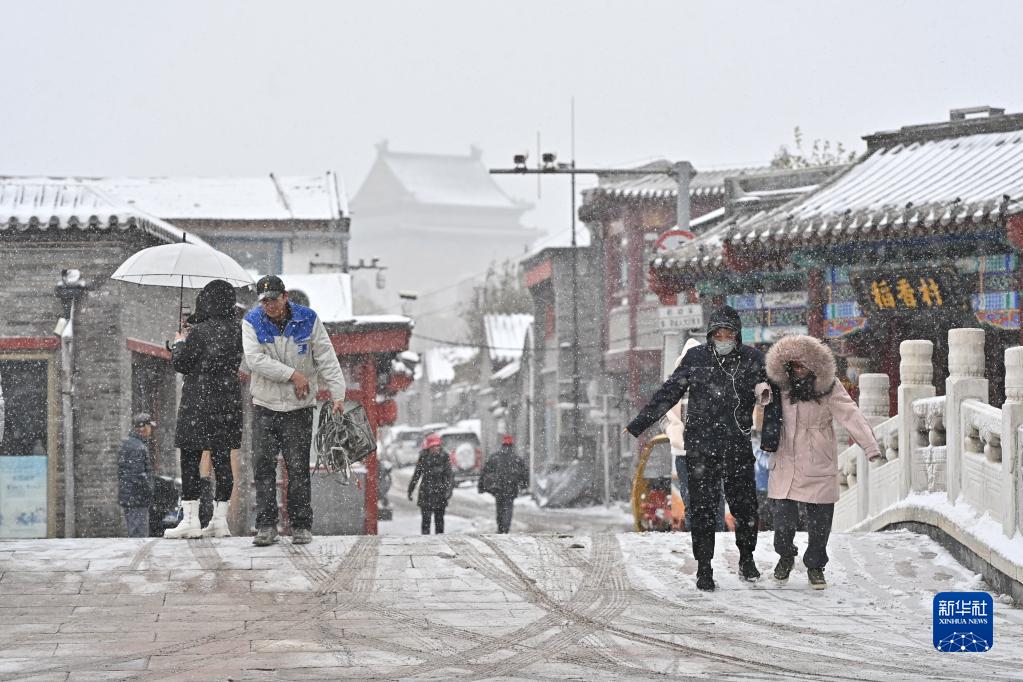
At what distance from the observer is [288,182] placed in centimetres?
3434

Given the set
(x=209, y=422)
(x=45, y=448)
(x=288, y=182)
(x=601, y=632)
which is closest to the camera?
(x=601, y=632)

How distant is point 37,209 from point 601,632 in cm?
1188

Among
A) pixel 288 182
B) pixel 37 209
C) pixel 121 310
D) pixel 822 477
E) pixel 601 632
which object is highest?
pixel 288 182

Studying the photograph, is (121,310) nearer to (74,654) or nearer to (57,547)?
(57,547)

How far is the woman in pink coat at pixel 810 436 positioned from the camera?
8266 millimetres

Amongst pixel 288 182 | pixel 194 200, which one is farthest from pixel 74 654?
pixel 288 182

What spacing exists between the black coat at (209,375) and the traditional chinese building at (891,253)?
29.1 feet

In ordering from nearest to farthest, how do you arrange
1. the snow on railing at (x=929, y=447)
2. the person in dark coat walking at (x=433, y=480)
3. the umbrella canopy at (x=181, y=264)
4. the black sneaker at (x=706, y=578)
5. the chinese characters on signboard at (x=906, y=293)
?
1. the black sneaker at (x=706, y=578)
2. the snow on railing at (x=929, y=447)
3. the umbrella canopy at (x=181, y=264)
4. the chinese characters on signboard at (x=906, y=293)
5. the person in dark coat walking at (x=433, y=480)

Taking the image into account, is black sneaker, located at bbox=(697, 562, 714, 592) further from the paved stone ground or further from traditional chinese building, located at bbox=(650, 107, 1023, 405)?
traditional chinese building, located at bbox=(650, 107, 1023, 405)

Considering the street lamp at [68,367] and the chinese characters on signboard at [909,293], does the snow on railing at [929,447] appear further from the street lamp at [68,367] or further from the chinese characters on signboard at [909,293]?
the street lamp at [68,367]

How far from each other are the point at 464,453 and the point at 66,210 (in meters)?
27.6

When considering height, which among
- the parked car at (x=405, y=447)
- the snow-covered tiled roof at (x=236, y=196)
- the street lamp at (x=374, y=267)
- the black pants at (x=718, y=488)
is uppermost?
the snow-covered tiled roof at (x=236, y=196)

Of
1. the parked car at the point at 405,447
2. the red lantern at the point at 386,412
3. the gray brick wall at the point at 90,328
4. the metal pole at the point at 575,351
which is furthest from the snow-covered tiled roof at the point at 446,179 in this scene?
the gray brick wall at the point at 90,328

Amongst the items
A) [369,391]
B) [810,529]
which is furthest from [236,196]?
[810,529]
